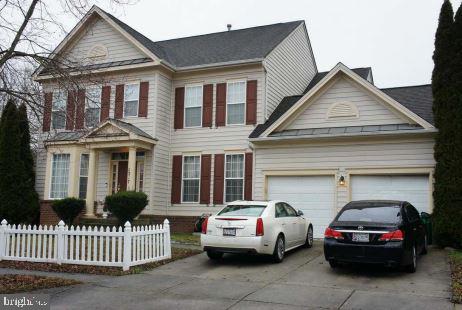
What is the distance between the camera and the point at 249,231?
1132 cm

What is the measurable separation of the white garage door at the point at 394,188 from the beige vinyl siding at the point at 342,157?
1.25ft

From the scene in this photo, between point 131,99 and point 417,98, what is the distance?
11709mm

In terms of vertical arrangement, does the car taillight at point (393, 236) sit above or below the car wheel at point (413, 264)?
above

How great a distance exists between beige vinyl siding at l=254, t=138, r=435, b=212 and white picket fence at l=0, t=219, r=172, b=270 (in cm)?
647

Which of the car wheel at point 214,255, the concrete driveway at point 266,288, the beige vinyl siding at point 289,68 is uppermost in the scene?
the beige vinyl siding at point 289,68

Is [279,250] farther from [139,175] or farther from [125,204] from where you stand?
[139,175]

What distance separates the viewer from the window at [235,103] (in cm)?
2036

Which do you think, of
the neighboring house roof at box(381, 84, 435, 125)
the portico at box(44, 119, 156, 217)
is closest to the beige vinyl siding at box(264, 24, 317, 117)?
the neighboring house roof at box(381, 84, 435, 125)

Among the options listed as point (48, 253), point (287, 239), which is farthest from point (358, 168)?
point (48, 253)

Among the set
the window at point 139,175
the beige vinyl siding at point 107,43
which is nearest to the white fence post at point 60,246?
the window at point 139,175

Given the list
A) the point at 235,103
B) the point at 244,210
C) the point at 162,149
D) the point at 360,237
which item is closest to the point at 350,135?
the point at 235,103

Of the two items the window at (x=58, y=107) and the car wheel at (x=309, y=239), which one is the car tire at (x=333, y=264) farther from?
the window at (x=58, y=107)

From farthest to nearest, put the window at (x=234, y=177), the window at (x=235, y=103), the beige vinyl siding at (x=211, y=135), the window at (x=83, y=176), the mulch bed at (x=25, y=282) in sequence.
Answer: the window at (x=83, y=176) < the window at (x=235, y=103) < the beige vinyl siding at (x=211, y=135) < the window at (x=234, y=177) < the mulch bed at (x=25, y=282)

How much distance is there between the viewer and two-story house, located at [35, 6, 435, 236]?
16500 mm
